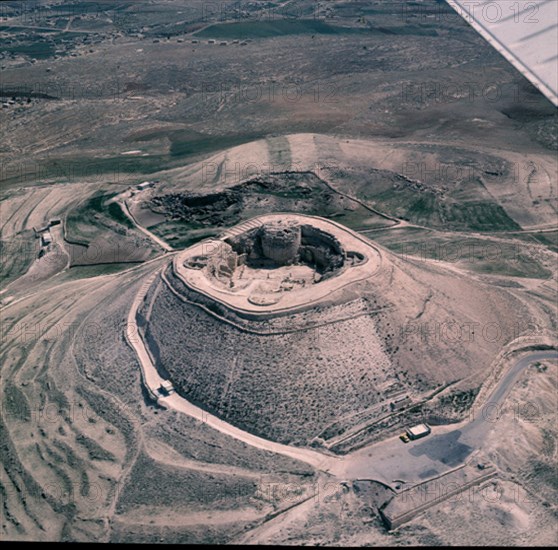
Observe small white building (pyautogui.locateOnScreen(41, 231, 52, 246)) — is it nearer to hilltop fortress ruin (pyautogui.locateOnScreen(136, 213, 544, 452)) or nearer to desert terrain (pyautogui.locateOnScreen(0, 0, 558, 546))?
desert terrain (pyautogui.locateOnScreen(0, 0, 558, 546))

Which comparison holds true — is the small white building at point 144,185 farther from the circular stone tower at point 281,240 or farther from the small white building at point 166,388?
the small white building at point 166,388

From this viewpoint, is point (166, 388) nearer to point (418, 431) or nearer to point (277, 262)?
point (277, 262)

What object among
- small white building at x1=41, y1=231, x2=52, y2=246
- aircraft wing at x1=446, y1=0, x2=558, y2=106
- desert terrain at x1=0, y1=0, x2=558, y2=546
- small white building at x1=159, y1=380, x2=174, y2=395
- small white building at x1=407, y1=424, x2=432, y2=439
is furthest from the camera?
small white building at x1=41, y1=231, x2=52, y2=246

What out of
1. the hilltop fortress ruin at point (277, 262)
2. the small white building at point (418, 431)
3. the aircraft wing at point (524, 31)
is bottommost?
the small white building at point (418, 431)

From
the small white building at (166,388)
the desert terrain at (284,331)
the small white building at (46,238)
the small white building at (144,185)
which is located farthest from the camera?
the small white building at (144,185)

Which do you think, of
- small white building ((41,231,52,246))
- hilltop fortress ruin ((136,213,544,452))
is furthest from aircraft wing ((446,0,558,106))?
small white building ((41,231,52,246))

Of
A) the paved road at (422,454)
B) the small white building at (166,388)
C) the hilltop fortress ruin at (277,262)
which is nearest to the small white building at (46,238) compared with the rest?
the hilltop fortress ruin at (277,262)
